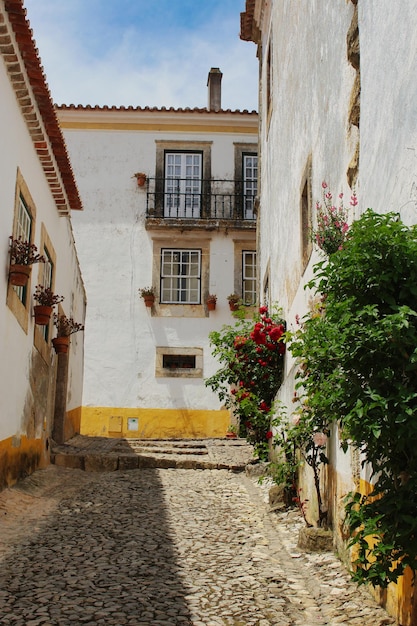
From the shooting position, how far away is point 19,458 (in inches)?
315

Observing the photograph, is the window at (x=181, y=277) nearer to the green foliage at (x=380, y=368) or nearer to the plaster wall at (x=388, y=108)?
the plaster wall at (x=388, y=108)

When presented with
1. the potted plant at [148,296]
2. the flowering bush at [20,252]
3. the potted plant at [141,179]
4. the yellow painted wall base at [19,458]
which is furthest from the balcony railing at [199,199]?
the flowering bush at [20,252]

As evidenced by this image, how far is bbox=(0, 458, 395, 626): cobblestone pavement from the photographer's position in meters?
3.82

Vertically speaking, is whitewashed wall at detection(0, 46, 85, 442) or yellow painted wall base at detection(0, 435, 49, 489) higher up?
whitewashed wall at detection(0, 46, 85, 442)

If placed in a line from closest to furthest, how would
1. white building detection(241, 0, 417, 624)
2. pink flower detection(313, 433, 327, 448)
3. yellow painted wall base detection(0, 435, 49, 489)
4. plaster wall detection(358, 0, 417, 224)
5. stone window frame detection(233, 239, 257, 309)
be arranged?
plaster wall detection(358, 0, 417, 224)
white building detection(241, 0, 417, 624)
pink flower detection(313, 433, 327, 448)
yellow painted wall base detection(0, 435, 49, 489)
stone window frame detection(233, 239, 257, 309)

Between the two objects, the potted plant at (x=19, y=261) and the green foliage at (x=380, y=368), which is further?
the potted plant at (x=19, y=261)

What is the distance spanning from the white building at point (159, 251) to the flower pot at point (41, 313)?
28.1ft

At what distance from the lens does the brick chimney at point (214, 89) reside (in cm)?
2014

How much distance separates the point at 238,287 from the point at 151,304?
2.20 m

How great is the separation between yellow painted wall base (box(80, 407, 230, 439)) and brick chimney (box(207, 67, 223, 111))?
341 inches

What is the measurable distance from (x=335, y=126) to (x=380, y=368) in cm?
297

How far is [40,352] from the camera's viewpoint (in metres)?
9.59

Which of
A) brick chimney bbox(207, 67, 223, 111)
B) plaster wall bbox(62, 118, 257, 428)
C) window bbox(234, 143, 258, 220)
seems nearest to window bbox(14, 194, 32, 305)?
plaster wall bbox(62, 118, 257, 428)

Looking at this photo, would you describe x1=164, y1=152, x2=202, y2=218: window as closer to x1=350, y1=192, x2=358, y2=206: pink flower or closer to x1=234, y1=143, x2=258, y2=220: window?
x1=234, y1=143, x2=258, y2=220: window
